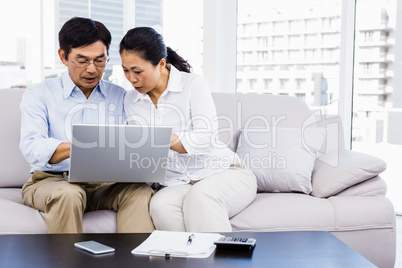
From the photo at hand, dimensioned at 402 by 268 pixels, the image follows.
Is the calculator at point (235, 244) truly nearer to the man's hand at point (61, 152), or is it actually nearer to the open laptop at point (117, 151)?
the open laptop at point (117, 151)

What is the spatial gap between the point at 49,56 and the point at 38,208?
3080 mm

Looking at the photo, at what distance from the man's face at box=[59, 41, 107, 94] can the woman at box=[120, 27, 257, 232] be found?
4.0 inches

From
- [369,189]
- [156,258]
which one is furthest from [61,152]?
[369,189]

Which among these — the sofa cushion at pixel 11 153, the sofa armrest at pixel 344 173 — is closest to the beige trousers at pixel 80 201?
the sofa cushion at pixel 11 153

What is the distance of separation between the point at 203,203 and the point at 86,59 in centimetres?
81

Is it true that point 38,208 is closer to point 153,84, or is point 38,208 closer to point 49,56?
point 153,84

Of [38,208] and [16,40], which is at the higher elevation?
[16,40]

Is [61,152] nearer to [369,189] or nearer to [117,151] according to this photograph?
[117,151]

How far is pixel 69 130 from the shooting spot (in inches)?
90.0

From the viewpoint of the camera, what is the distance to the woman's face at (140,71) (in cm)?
223

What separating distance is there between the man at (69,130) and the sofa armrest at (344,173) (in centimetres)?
86

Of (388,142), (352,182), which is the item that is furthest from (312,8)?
(352,182)

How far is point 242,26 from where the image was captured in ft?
14.5

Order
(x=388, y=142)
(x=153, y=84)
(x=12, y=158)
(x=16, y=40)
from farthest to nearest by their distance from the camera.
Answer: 1. (x=16, y=40)
2. (x=388, y=142)
3. (x=12, y=158)
4. (x=153, y=84)
